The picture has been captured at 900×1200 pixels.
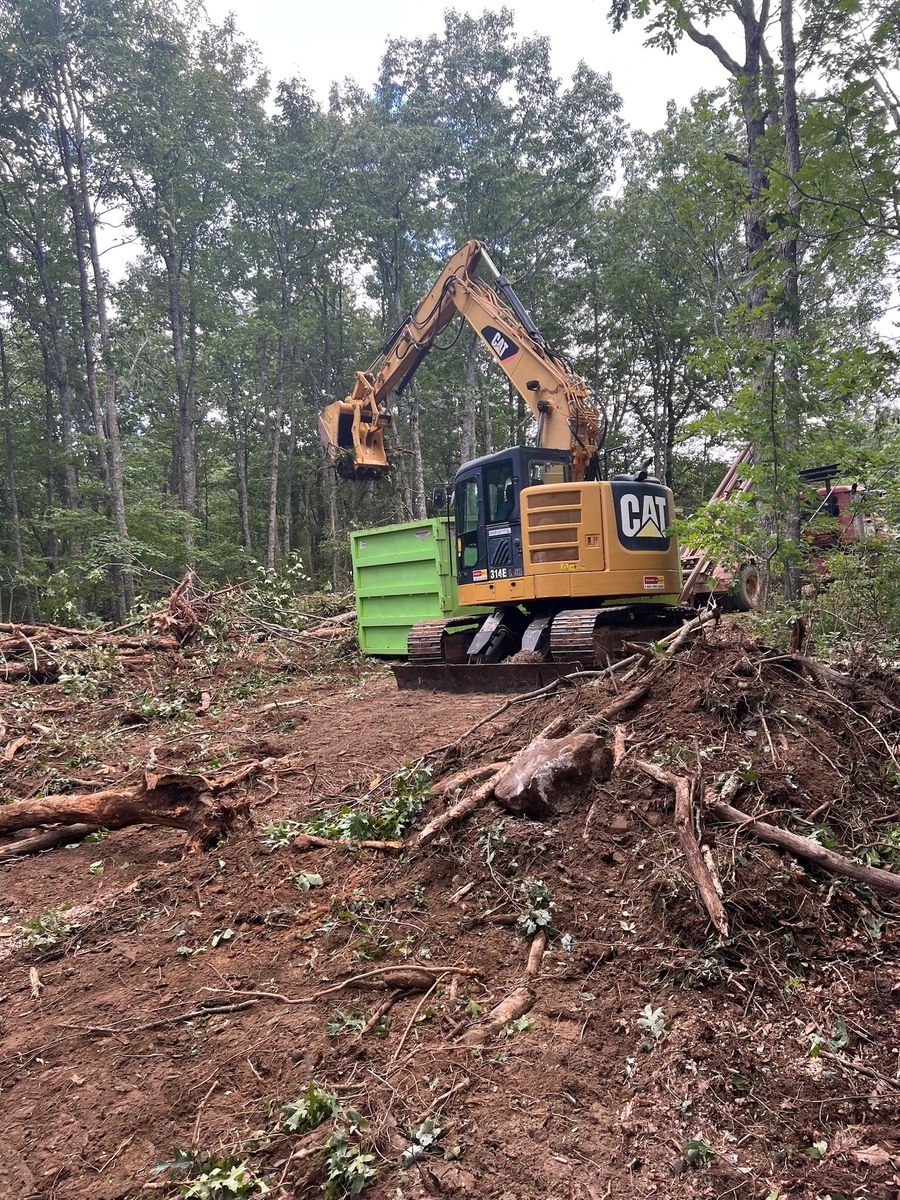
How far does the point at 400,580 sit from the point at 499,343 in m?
3.69

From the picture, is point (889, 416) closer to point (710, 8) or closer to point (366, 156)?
point (710, 8)

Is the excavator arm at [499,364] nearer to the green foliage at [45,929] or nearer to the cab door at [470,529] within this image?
the cab door at [470,529]

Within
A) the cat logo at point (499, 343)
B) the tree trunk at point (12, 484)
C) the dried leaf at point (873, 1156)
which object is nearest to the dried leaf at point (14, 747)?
the dried leaf at point (873, 1156)

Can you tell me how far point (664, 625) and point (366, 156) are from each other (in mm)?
20636

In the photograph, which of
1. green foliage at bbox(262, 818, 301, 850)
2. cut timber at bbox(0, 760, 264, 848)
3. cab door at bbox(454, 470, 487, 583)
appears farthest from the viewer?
cab door at bbox(454, 470, 487, 583)

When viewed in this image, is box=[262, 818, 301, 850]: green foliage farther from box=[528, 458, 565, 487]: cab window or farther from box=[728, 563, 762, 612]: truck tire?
box=[728, 563, 762, 612]: truck tire

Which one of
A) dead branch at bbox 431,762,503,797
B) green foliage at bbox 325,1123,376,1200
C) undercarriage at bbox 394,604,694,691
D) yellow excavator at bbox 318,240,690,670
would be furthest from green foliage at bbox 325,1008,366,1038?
yellow excavator at bbox 318,240,690,670

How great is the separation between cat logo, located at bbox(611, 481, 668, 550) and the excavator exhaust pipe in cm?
531

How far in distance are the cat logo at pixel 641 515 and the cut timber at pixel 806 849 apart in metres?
5.41

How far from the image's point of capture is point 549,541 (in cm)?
841

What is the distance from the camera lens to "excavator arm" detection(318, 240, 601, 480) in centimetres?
963

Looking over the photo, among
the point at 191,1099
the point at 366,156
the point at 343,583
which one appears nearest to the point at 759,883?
the point at 191,1099

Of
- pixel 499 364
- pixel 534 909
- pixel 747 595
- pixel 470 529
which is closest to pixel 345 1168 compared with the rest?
pixel 534 909

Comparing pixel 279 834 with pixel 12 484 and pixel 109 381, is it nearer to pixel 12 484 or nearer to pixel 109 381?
pixel 109 381
